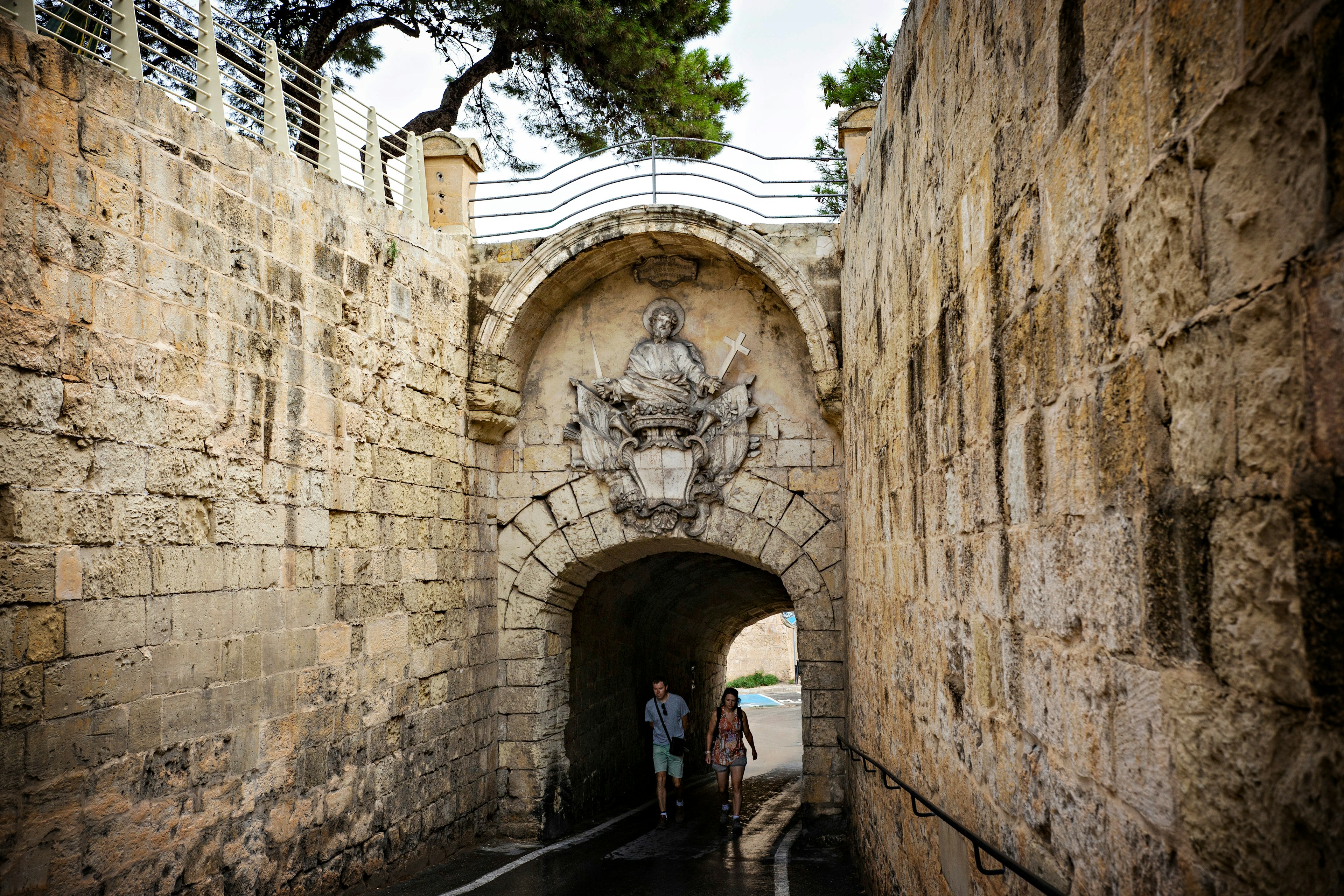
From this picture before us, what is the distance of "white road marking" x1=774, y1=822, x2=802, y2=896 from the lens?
251 inches

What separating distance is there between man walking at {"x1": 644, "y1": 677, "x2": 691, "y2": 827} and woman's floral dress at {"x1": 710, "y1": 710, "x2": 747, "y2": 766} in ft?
1.31

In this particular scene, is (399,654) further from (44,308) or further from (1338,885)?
(1338,885)

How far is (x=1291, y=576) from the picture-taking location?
4.02 feet

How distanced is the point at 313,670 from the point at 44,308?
2623 mm

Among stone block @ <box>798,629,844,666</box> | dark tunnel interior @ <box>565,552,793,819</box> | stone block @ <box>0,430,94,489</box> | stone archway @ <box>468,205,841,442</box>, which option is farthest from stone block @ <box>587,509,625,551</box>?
stone block @ <box>0,430,94,489</box>

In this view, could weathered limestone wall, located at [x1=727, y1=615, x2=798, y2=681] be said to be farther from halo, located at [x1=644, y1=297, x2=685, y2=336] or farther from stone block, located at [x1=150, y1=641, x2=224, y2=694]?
stone block, located at [x1=150, y1=641, x2=224, y2=694]

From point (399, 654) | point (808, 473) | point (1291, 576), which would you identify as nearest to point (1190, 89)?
point (1291, 576)

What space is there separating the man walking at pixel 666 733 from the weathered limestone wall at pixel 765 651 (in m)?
18.6

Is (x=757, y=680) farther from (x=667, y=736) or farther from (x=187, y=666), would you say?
(x=187, y=666)

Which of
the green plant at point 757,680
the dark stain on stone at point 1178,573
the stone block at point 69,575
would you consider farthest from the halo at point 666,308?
the green plant at point 757,680

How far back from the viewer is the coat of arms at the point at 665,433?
8.35 meters

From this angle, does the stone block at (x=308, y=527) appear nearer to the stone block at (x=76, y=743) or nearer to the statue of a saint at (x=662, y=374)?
the stone block at (x=76, y=743)

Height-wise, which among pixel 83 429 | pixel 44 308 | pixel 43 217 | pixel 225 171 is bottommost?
pixel 83 429

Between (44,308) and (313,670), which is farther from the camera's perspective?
(313,670)
